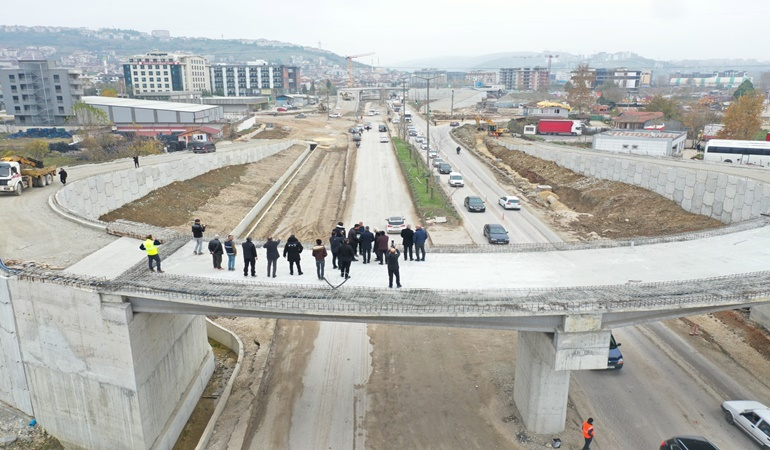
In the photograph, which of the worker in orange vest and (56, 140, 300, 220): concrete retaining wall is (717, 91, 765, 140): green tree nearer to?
(56, 140, 300, 220): concrete retaining wall

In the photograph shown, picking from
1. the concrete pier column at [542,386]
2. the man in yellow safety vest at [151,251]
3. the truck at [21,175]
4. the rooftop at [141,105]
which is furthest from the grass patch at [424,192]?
the rooftop at [141,105]

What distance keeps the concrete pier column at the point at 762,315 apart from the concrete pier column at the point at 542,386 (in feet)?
45.5

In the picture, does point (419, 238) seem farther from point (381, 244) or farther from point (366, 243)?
point (366, 243)

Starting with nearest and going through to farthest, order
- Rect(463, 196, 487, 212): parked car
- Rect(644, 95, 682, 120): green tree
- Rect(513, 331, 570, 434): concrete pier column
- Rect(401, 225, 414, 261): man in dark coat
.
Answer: Rect(513, 331, 570, 434): concrete pier column → Rect(401, 225, 414, 261): man in dark coat → Rect(463, 196, 487, 212): parked car → Rect(644, 95, 682, 120): green tree

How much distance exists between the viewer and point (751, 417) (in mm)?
18047

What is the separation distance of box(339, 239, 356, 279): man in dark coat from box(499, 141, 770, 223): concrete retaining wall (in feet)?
84.6

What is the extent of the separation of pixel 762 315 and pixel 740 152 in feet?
115

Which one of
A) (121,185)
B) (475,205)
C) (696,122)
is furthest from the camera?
(696,122)

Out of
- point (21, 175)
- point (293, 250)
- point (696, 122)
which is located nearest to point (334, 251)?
point (293, 250)

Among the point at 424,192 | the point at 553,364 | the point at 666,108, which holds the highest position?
the point at 666,108

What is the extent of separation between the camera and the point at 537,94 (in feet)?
641

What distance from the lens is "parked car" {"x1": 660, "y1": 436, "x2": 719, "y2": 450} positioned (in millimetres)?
16141

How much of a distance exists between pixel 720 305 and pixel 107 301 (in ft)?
61.6

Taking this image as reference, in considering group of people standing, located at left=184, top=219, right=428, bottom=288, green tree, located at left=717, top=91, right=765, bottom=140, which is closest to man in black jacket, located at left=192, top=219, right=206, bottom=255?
group of people standing, located at left=184, top=219, right=428, bottom=288
